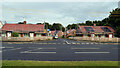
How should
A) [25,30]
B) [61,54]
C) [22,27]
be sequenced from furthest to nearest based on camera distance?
[22,27], [25,30], [61,54]

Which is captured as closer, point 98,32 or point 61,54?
point 61,54

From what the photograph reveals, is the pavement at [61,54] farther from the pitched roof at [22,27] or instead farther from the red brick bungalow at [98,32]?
the red brick bungalow at [98,32]

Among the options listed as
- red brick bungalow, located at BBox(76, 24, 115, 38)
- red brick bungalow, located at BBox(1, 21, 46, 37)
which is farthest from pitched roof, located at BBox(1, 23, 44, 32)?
red brick bungalow, located at BBox(76, 24, 115, 38)

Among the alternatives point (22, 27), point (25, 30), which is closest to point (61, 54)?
point (25, 30)

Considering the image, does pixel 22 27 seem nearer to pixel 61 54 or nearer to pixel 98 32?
pixel 98 32

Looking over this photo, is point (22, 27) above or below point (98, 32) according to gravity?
above

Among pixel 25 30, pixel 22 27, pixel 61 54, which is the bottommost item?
pixel 61 54

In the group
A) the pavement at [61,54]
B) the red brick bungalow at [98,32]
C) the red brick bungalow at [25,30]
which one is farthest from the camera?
the red brick bungalow at [98,32]

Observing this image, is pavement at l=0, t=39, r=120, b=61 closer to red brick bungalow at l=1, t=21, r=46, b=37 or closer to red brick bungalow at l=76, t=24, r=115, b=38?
red brick bungalow at l=1, t=21, r=46, b=37

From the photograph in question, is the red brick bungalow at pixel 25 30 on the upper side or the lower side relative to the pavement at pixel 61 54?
upper

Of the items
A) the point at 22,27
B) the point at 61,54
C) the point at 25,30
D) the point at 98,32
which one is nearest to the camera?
the point at 61,54

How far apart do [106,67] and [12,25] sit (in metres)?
44.0

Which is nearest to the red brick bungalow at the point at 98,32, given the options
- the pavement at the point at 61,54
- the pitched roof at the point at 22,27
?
the pitched roof at the point at 22,27

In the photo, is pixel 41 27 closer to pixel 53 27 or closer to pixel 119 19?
pixel 119 19
